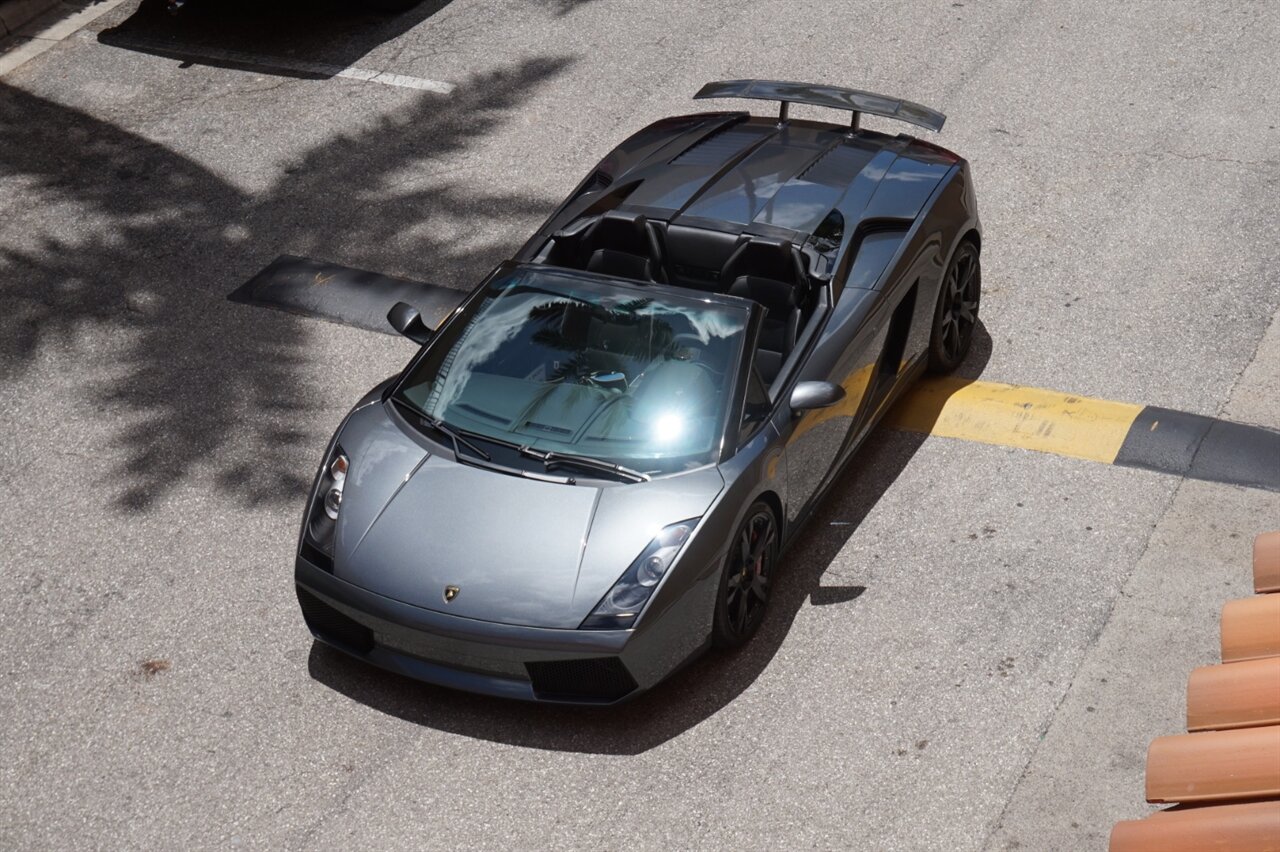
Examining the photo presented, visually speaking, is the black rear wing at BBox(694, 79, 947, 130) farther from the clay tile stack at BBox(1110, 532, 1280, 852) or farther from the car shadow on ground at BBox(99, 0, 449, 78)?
the car shadow on ground at BBox(99, 0, 449, 78)

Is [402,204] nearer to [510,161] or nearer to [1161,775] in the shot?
[510,161]

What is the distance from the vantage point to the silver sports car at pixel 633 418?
17.9 feet

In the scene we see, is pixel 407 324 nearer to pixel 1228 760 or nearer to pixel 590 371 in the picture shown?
pixel 590 371

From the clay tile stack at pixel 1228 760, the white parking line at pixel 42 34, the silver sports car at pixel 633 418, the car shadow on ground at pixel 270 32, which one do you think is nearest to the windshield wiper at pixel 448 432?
the silver sports car at pixel 633 418

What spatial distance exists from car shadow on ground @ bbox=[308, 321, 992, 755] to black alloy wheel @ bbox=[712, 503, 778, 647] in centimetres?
13

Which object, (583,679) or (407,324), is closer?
(583,679)

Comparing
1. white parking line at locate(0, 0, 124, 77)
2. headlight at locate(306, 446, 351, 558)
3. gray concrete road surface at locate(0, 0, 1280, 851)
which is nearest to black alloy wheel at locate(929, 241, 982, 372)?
gray concrete road surface at locate(0, 0, 1280, 851)

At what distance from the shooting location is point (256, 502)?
6.95 m

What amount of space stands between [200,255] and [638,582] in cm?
472

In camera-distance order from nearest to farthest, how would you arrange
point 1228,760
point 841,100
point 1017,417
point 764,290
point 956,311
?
1. point 1228,760
2. point 764,290
3. point 1017,417
4. point 841,100
5. point 956,311

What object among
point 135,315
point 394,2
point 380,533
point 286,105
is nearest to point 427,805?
point 380,533

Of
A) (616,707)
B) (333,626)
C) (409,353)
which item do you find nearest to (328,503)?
(333,626)

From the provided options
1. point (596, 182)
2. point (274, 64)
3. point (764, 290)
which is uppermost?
point (596, 182)

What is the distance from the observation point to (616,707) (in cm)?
564
